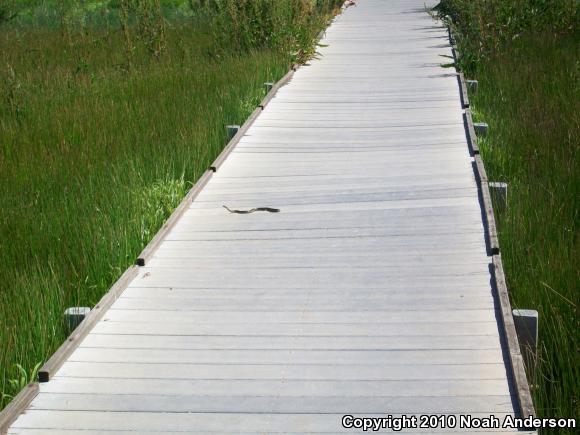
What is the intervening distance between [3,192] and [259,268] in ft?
6.82

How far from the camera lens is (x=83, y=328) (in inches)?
180

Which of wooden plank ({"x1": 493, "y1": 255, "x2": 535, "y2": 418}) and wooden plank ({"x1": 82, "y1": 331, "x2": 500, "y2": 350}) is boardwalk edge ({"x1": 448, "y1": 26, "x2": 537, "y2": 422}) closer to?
wooden plank ({"x1": 493, "y1": 255, "x2": 535, "y2": 418})

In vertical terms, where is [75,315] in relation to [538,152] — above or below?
above

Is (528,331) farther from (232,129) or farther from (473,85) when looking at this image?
(473,85)

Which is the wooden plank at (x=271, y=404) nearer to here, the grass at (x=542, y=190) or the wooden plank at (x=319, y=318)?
the grass at (x=542, y=190)

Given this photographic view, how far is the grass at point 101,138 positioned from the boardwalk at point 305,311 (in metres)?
0.24

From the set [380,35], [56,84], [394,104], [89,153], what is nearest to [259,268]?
[89,153]

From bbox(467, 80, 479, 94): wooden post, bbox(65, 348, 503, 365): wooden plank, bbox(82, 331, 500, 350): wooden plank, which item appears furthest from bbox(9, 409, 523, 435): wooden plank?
bbox(467, 80, 479, 94): wooden post

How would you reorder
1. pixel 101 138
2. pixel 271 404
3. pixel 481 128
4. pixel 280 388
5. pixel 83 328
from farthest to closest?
pixel 481 128 < pixel 101 138 < pixel 83 328 < pixel 280 388 < pixel 271 404

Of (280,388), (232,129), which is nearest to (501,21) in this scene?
(232,129)

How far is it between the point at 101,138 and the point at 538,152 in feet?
10.4

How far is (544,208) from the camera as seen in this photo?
5.89m

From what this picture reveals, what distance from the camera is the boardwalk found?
12.8 feet

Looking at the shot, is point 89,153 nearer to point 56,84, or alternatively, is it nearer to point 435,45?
point 56,84
